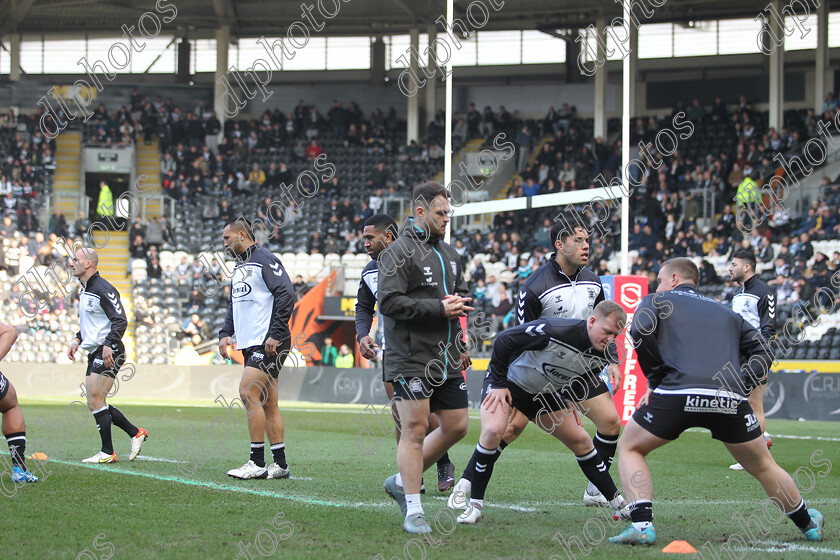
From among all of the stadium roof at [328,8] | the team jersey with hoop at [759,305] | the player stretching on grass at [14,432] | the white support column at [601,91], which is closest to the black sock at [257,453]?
the player stretching on grass at [14,432]

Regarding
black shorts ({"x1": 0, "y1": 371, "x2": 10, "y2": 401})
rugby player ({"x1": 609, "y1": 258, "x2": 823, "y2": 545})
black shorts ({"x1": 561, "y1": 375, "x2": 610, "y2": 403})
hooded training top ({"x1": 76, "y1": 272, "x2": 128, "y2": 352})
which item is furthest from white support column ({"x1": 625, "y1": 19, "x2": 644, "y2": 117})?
rugby player ({"x1": 609, "y1": 258, "x2": 823, "y2": 545})

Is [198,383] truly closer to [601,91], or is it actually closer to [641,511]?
[601,91]

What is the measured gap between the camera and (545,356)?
698 centimetres

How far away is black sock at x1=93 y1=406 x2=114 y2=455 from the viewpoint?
33.5ft

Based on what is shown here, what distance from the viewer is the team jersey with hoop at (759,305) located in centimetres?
1125

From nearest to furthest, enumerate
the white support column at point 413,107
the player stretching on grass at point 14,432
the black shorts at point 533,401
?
the black shorts at point 533,401 → the player stretching on grass at point 14,432 → the white support column at point 413,107

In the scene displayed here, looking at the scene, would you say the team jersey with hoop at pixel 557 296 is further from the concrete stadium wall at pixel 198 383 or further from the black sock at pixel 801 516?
the concrete stadium wall at pixel 198 383

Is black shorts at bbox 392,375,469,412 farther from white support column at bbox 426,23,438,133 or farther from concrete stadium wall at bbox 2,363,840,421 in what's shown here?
white support column at bbox 426,23,438,133

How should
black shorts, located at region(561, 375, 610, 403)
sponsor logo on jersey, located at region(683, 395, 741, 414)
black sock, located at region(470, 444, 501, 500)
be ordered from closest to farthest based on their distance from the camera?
sponsor logo on jersey, located at region(683, 395, 741, 414), black sock, located at region(470, 444, 501, 500), black shorts, located at region(561, 375, 610, 403)

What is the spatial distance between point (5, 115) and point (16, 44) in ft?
18.3

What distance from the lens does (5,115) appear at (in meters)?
37.1

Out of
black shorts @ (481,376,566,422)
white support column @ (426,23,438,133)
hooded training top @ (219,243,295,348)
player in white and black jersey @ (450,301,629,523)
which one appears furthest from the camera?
white support column @ (426,23,438,133)

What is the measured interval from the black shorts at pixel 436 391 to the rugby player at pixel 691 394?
3.71 ft

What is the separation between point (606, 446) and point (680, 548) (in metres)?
2.17
